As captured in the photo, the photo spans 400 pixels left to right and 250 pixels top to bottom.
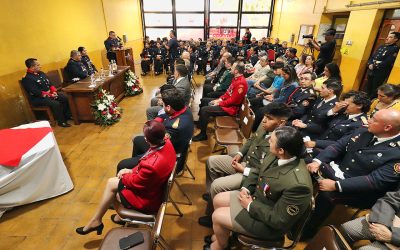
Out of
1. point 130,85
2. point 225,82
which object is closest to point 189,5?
point 130,85

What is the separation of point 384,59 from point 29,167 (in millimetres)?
5840

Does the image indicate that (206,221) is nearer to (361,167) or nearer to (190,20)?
(361,167)

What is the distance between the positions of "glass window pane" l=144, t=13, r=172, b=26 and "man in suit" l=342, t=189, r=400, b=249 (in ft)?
40.8

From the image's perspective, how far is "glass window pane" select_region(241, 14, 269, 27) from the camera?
11690 millimetres

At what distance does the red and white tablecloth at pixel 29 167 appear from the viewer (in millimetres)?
2121

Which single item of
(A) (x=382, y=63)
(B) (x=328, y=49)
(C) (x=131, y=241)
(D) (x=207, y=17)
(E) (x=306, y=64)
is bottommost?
(C) (x=131, y=241)

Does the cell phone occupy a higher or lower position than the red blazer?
lower

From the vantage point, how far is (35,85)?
4.04m

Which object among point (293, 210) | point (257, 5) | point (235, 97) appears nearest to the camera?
point (293, 210)

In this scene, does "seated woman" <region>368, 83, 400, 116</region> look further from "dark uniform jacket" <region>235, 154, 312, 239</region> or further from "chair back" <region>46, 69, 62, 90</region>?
"chair back" <region>46, 69, 62, 90</region>

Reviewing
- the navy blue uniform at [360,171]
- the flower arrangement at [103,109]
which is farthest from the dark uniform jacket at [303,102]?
the flower arrangement at [103,109]

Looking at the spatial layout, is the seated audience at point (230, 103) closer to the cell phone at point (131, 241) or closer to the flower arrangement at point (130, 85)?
the cell phone at point (131, 241)

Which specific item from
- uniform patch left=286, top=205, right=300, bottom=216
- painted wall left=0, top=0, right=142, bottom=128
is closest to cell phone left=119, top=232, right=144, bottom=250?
uniform patch left=286, top=205, right=300, bottom=216

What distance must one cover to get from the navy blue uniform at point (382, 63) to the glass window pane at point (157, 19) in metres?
10.2
